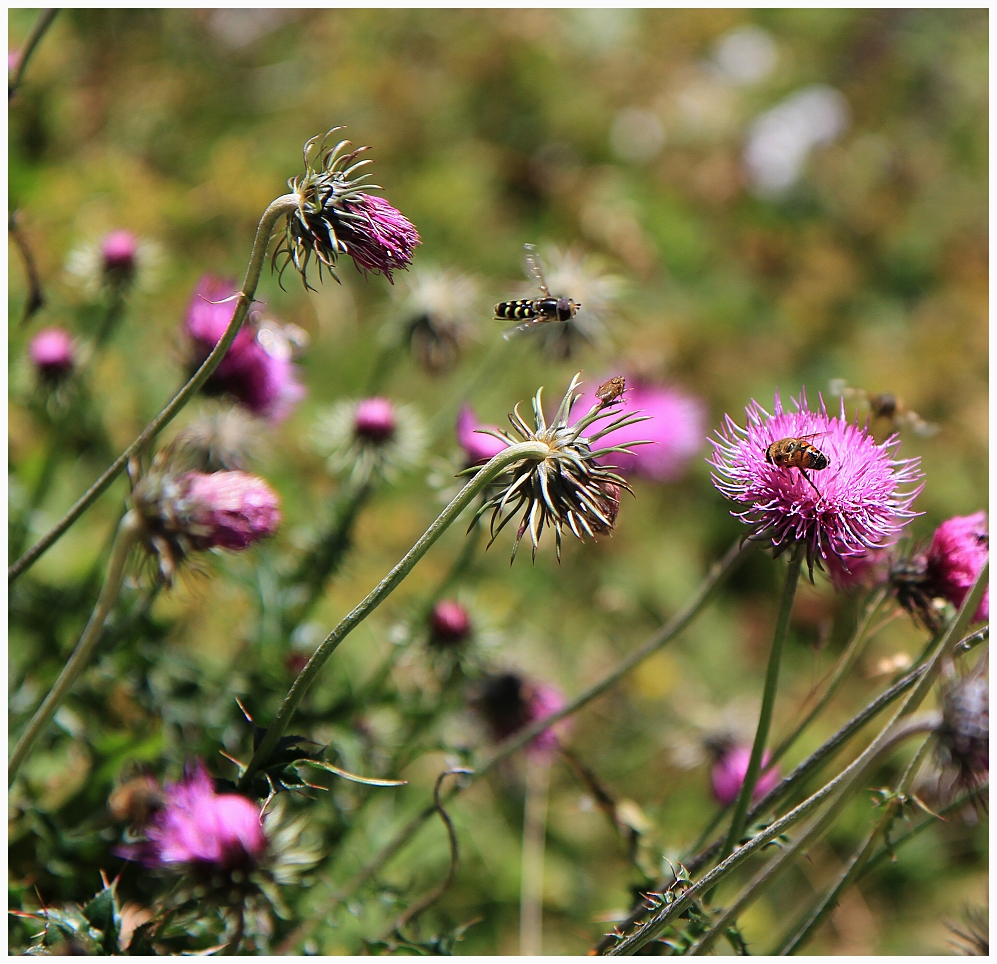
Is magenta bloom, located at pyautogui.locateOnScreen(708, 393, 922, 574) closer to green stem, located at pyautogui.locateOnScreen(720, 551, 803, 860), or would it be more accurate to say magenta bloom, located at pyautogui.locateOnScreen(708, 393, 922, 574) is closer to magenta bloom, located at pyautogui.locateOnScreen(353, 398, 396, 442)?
green stem, located at pyautogui.locateOnScreen(720, 551, 803, 860)

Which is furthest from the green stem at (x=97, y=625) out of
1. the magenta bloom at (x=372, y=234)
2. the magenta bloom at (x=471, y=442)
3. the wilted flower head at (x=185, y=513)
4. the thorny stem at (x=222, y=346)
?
the magenta bloom at (x=471, y=442)

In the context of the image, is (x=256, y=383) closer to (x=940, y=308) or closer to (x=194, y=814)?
(x=194, y=814)

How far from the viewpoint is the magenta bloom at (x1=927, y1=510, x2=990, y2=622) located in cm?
195

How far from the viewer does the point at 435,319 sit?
10.0 ft

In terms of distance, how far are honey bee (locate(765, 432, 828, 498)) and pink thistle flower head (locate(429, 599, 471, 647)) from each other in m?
1.29

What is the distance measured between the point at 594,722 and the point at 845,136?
502 cm

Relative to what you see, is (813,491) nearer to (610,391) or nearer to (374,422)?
(610,391)

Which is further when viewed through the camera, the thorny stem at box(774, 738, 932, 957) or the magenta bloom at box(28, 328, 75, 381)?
the magenta bloom at box(28, 328, 75, 381)

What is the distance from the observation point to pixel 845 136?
6762 millimetres

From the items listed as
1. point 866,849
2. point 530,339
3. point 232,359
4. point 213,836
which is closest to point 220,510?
point 213,836

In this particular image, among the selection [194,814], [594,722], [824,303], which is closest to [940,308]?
[824,303]

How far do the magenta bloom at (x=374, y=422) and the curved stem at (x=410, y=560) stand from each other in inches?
48.9

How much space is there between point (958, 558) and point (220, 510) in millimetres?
1534

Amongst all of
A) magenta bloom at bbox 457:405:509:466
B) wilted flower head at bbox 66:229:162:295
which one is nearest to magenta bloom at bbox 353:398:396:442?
magenta bloom at bbox 457:405:509:466
